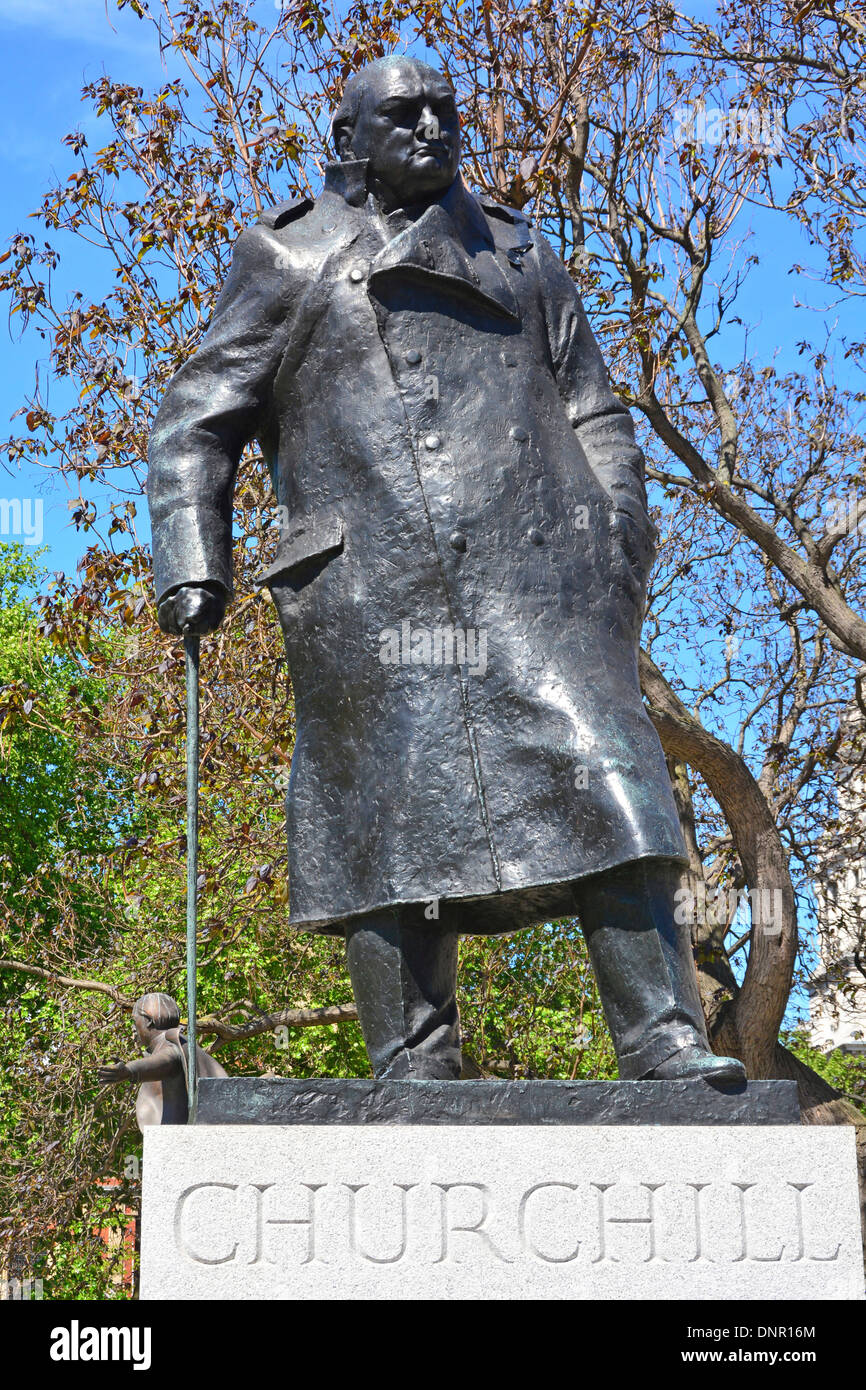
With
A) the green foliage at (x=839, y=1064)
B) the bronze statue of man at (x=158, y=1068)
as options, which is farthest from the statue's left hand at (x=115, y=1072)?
the green foliage at (x=839, y=1064)

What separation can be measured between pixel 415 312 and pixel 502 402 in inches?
11.9

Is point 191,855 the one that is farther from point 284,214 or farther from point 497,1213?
point 284,214

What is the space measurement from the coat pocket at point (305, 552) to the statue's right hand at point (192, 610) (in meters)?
0.12

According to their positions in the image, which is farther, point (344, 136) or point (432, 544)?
point (344, 136)

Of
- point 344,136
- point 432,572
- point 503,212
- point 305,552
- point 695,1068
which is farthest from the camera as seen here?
point 503,212

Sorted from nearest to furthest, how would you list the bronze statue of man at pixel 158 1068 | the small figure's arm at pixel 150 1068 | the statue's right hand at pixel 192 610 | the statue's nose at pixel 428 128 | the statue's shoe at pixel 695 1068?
the statue's shoe at pixel 695 1068 → the statue's right hand at pixel 192 610 → the statue's nose at pixel 428 128 → the small figure's arm at pixel 150 1068 → the bronze statue of man at pixel 158 1068

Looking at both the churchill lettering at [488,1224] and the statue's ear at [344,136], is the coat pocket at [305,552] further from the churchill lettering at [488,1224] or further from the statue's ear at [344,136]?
the churchill lettering at [488,1224]

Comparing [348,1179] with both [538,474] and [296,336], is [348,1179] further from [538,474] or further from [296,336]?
[296,336]

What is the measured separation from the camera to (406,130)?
416 centimetres

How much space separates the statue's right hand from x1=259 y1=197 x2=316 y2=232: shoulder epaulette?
958 mm

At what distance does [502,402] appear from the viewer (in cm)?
404

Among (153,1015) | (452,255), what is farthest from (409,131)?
(153,1015)

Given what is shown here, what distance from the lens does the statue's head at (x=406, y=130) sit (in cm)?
416

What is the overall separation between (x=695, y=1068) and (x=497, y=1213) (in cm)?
51
